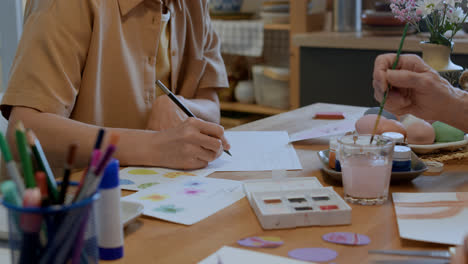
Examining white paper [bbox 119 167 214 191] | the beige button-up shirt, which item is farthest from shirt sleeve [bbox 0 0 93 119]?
white paper [bbox 119 167 214 191]

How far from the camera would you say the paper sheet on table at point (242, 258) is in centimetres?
69

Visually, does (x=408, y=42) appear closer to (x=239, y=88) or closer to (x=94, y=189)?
(x=239, y=88)

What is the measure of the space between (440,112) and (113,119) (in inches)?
31.8

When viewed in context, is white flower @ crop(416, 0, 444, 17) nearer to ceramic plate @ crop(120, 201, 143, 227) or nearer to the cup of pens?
ceramic plate @ crop(120, 201, 143, 227)

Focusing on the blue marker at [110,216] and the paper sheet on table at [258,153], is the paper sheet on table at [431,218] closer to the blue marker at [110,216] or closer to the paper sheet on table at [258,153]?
the paper sheet on table at [258,153]

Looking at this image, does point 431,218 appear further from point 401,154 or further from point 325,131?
point 325,131

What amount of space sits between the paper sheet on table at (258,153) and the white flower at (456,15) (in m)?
0.49

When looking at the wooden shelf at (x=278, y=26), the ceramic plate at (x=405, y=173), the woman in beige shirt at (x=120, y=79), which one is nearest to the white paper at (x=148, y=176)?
the woman in beige shirt at (x=120, y=79)

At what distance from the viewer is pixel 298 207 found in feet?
2.70

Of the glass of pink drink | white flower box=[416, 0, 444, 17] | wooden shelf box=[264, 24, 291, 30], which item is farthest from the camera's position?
wooden shelf box=[264, 24, 291, 30]

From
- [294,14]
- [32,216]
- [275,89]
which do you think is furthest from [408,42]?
[32,216]

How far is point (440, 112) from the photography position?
1157mm

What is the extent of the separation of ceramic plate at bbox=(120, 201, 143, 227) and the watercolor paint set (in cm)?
18

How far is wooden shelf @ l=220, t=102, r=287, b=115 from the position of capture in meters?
3.36
